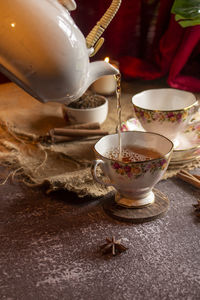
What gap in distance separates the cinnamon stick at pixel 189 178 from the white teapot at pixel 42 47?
1.13ft

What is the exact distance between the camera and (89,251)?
0.63 m

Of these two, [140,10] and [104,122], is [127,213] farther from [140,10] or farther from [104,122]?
[140,10]

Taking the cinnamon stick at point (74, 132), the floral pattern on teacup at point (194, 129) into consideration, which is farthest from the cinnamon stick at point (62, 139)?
the floral pattern on teacup at point (194, 129)

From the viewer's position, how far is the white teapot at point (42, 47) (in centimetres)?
50

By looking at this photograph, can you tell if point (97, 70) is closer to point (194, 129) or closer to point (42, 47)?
point (42, 47)

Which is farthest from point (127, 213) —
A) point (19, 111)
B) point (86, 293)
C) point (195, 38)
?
point (195, 38)

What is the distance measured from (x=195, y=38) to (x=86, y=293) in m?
1.00

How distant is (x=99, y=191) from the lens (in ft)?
2.56

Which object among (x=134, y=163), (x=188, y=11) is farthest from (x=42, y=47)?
(x=188, y=11)

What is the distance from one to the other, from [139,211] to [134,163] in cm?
10

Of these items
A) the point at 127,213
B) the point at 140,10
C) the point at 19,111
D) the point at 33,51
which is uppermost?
the point at 33,51

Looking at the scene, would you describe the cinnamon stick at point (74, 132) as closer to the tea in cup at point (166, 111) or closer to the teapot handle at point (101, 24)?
the tea in cup at point (166, 111)

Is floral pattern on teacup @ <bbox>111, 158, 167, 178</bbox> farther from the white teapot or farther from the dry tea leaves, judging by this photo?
the dry tea leaves

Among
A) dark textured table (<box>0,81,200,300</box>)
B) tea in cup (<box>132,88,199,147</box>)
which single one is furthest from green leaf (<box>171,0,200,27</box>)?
dark textured table (<box>0,81,200,300</box>)
